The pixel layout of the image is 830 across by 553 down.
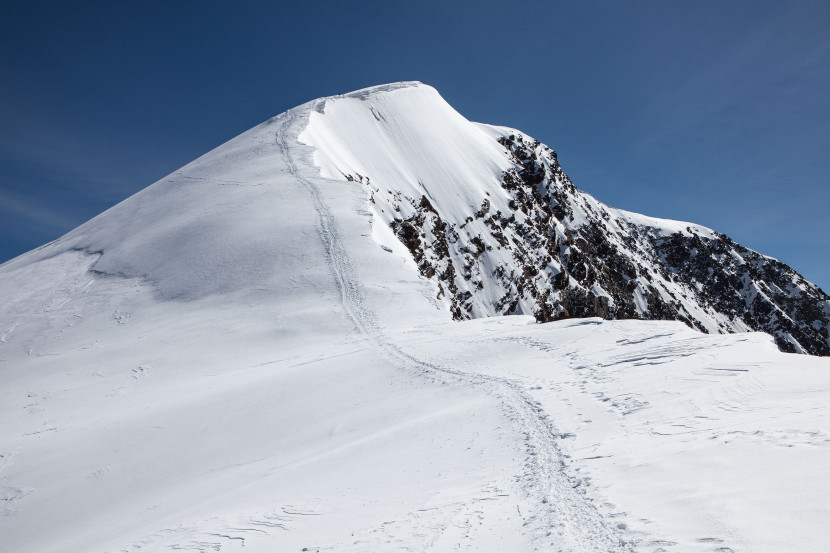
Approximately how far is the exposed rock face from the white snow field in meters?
13.5

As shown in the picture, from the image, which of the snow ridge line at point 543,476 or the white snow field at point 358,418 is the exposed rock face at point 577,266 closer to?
the white snow field at point 358,418

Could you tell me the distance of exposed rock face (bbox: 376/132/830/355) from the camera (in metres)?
50.8

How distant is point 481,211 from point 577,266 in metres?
23.9

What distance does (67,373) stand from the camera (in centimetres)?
1493

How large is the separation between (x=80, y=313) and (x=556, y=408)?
21.1 m

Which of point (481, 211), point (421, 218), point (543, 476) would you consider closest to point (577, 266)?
point (481, 211)

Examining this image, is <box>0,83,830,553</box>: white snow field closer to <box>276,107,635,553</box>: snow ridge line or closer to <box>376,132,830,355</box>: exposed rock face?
<box>276,107,635,553</box>: snow ridge line

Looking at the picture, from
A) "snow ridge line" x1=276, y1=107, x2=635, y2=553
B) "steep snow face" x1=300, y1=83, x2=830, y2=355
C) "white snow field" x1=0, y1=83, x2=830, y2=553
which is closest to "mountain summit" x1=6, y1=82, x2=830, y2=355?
"steep snow face" x1=300, y1=83, x2=830, y2=355

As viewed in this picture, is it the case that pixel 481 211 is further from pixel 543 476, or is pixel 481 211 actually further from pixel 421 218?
pixel 543 476

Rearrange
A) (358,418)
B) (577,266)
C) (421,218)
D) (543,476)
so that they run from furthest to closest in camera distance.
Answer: (577,266) < (421,218) < (358,418) < (543,476)

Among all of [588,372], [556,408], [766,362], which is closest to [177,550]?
[556,408]

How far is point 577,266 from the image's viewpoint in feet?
238

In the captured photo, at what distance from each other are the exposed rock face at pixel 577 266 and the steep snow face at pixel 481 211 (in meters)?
0.23

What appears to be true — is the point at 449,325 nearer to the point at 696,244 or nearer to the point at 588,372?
the point at 588,372
